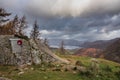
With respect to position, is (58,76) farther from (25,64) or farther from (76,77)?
(25,64)

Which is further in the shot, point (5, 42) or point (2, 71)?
point (5, 42)

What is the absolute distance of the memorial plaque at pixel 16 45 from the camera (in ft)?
113

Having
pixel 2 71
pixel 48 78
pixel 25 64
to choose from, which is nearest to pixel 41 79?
pixel 48 78

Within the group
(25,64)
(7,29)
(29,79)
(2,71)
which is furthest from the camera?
(7,29)

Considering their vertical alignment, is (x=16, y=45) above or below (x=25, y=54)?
above

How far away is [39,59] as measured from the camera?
3484 cm

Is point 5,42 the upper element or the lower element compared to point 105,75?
upper

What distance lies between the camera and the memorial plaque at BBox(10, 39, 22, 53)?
34.5 meters

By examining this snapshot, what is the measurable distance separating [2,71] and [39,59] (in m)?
6.56

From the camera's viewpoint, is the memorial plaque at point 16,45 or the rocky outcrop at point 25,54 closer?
the rocky outcrop at point 25,54

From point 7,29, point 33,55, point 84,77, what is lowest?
point 84,77

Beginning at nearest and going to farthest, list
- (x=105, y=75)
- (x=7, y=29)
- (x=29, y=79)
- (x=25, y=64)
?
(x=29, y=79) → (x=105, y=75) → (x=25, y=64) → (x=7, y=29)

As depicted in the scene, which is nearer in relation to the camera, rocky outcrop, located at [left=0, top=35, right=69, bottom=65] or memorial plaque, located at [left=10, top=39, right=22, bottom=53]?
rocky outcrop, located at [left=0, top=35, right=69, bottom=65]

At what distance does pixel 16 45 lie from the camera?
34750 mm
